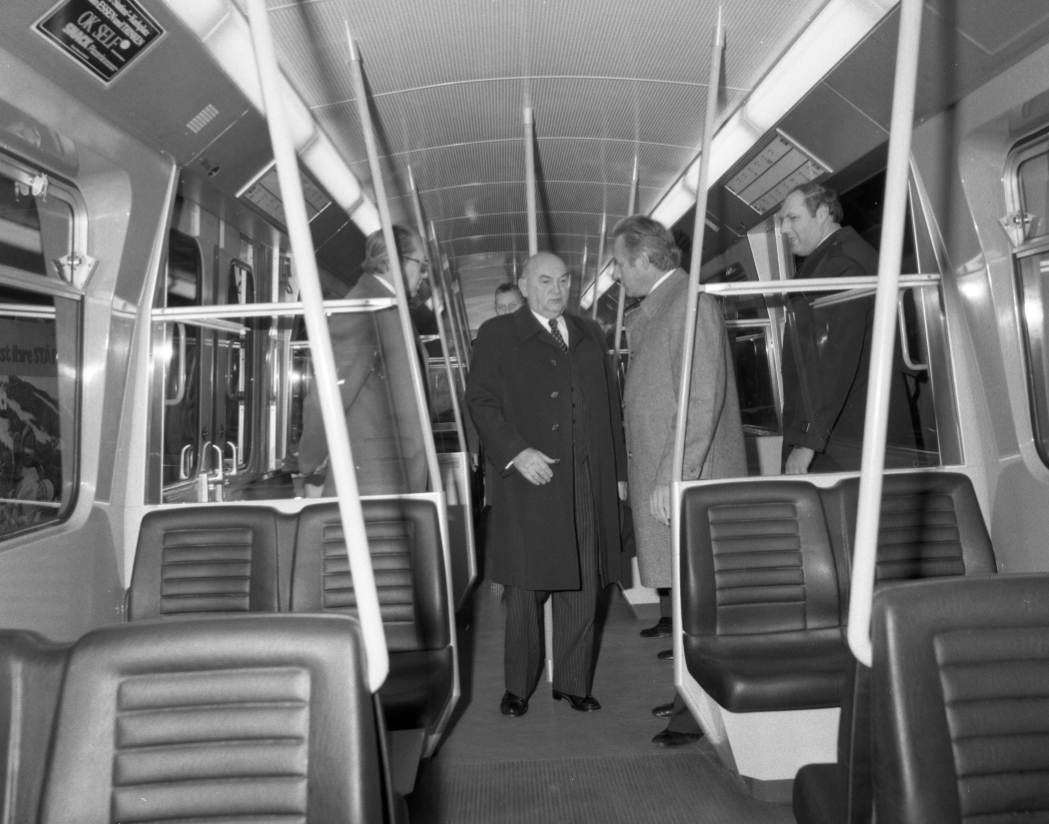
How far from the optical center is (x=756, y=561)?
311 cm

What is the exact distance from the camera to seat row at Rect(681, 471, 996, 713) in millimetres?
3090

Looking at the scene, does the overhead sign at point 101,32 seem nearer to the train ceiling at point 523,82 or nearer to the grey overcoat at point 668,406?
the train ceiling at point 523,82

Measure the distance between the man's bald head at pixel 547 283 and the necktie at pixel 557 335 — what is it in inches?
1.3

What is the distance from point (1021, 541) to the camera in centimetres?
316

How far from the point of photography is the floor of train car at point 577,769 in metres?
2.79

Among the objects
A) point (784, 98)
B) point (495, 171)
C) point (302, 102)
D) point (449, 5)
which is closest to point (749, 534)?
point (784, 98)

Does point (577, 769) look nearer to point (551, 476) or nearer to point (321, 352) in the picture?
point (551, 476)

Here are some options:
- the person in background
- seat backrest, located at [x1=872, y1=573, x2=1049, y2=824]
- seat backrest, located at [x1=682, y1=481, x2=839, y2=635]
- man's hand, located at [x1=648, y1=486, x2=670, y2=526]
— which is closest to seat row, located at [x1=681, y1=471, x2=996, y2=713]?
seat backrest, located at [x1=682, y1=481, x2=839, y2=635]

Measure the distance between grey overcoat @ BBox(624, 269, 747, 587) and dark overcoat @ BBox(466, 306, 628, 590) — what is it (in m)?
0.13

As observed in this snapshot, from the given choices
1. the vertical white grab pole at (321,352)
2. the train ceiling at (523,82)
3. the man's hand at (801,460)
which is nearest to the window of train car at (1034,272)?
the man's hand at (801,460)

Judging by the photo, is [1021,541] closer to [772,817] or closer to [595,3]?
[772,817]

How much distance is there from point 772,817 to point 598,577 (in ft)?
4.30

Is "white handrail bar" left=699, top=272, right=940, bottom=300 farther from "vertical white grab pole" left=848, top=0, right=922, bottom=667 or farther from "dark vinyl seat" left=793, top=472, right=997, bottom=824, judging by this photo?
"vertical white grab pole" left=848, top=0, right=922, bottom=667

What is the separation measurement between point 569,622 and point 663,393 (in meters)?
0.98
